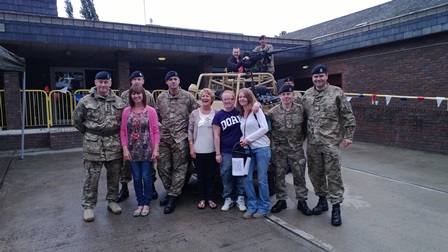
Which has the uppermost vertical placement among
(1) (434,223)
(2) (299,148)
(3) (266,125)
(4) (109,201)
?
(3) (266,125)

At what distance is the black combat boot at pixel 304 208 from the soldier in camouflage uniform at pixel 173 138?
1.53 m

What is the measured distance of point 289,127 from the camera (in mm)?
3791

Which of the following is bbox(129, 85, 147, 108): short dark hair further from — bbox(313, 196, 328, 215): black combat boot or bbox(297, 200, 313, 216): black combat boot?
bbox(313, 196, 328, 215): black combat boot

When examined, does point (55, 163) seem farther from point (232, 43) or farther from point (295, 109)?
point (232, 43)

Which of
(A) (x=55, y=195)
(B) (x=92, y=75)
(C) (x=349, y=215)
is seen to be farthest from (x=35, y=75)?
(C) (x=349, y=215)

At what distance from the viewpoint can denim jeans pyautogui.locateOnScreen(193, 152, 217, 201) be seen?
4.02 m

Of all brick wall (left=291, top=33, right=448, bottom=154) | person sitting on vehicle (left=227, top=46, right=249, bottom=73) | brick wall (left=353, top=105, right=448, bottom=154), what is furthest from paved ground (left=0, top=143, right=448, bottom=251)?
brick wall (left=291, top=33, right=448, bottom=154)

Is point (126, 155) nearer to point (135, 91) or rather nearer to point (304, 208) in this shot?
point (135, 91)

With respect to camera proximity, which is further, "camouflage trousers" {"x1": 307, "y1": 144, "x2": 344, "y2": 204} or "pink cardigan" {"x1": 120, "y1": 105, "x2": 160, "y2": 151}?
"pink cardigan" {"x1": 120, "y1": 105, "x2": 160, "y2": 151}

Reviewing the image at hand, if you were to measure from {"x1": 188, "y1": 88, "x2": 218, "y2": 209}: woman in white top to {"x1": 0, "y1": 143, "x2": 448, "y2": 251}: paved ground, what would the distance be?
0.34m

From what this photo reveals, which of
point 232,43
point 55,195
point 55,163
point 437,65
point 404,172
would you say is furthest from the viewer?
point 232,43

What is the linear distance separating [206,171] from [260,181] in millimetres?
769

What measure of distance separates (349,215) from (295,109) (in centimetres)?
145

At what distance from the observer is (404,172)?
19.3ft
